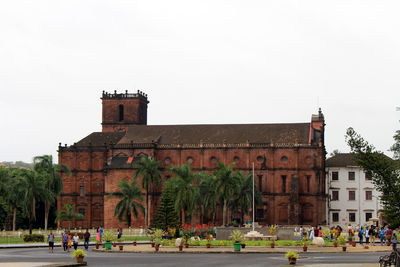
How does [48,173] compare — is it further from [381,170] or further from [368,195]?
[381,170]

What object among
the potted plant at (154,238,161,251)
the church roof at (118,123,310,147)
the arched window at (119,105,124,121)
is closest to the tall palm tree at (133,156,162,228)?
the church roof at (118,123,310,147)

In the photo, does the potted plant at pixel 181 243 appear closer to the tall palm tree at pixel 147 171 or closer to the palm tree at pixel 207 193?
the palm tree at pixel 207 193

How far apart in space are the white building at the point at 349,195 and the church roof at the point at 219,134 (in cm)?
887

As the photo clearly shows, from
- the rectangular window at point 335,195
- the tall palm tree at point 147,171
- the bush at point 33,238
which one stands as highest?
the tall palm tree at point 147,171

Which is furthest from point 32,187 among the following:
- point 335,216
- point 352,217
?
point 352,217

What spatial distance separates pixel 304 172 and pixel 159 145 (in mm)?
21994

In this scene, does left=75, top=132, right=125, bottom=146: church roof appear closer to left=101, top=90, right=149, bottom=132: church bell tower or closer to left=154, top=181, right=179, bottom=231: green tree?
left=101, top=90, right=149, bottom=132: church bell tower

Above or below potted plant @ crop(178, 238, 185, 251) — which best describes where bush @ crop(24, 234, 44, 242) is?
below

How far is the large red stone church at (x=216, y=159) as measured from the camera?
9450cm

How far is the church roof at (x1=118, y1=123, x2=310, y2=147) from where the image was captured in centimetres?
9700

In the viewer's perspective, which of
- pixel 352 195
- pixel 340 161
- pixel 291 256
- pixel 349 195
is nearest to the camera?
pixel 291 256

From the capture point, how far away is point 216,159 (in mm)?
97875

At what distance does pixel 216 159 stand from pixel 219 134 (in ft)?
16.0

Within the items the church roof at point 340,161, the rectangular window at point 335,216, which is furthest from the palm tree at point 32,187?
the church roof at point 340,161
